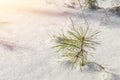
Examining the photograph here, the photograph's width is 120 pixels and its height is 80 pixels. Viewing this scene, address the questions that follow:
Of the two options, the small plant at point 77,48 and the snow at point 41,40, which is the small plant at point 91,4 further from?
the small plant at point 77,48

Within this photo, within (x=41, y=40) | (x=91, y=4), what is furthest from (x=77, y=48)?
(x=91, y=4)

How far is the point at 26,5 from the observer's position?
9.01ft

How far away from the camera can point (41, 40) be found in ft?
7.28

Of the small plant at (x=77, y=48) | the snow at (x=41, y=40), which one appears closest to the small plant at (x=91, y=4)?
the snow at (x=41, y=40)

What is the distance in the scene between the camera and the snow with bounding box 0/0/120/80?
187 cm

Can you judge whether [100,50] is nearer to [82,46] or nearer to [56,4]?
[82,46]

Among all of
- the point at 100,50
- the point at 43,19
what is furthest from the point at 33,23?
the point at 100,50

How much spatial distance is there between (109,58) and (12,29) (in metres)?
0.78

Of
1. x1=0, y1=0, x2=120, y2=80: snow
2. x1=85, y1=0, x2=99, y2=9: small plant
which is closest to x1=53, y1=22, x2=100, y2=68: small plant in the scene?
x1=0, y1=0, x2=120, y2=80: snow

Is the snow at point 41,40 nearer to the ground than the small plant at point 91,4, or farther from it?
nearer to the ground

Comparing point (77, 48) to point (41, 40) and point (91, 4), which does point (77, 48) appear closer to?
point (41, 40)

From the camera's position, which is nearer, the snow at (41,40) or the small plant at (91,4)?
the snow at (41,40)

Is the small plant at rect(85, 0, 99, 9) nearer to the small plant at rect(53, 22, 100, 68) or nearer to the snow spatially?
the snow

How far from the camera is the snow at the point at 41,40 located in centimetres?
187
